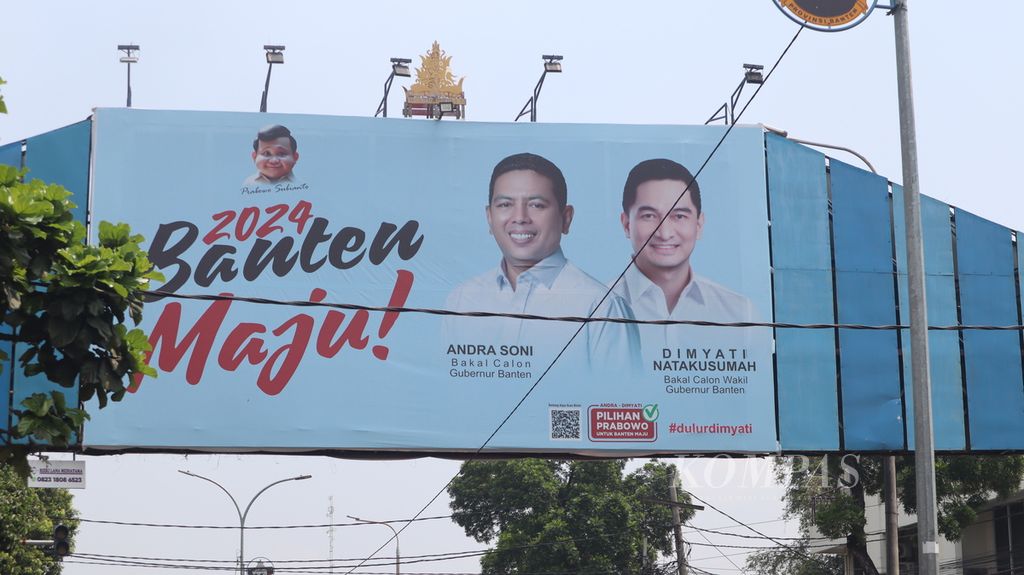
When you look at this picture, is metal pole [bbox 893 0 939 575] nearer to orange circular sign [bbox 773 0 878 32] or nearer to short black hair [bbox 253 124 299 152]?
orange circular sign [bbox 773 0 878 32]

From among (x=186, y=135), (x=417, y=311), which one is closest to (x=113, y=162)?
(x=186, y=135)

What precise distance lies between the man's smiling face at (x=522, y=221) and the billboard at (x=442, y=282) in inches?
1.1

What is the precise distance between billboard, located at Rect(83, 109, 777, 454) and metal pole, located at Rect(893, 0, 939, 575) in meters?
6.51

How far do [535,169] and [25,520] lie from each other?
22.6m

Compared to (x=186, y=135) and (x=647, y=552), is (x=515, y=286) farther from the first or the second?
(x=647, y=552)

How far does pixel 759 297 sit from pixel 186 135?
9.00 meters

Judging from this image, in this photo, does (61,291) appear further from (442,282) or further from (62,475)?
(62,475)

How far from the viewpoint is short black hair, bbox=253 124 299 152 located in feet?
64.6

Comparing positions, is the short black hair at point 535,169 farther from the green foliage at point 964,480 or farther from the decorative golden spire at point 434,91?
the green foliage at point 964,480

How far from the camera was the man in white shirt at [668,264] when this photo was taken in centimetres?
1972

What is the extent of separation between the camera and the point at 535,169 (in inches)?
789

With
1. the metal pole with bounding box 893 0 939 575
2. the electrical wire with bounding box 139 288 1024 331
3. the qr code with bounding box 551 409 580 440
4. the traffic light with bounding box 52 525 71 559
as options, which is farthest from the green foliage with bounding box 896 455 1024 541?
the traffic light with bounding box 52 525 71 559

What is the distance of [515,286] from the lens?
1969 centimetres

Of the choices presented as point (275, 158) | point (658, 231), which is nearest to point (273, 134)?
point (275, 158)
